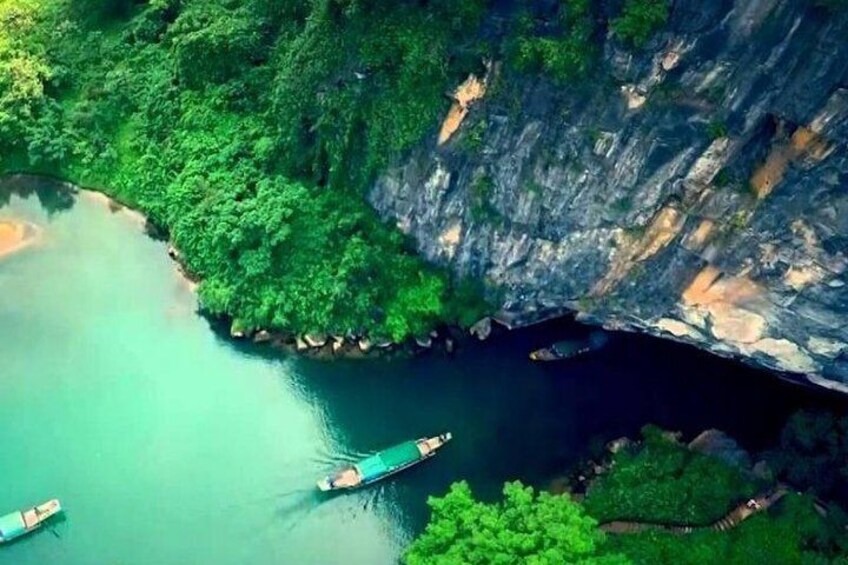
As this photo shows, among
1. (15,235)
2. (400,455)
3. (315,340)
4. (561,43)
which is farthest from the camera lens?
(15,235)

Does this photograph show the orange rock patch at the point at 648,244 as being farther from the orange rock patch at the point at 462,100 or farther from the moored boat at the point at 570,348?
the orange rock patch at the point at 462,100

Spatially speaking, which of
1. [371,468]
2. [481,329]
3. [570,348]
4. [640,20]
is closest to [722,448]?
[570,348]

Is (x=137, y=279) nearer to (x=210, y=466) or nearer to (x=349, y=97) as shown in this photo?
(x=210, y=466)

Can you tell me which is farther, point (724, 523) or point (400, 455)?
point (400, 455)

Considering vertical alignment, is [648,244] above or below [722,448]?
above

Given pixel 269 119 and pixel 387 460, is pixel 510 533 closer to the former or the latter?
pixel 387 460

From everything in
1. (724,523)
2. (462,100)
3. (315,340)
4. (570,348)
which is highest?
(462,100)

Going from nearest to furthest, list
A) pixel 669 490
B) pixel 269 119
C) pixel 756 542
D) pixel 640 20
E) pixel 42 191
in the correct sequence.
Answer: pixel 640 20, pixel 756 542, pixel 669 490, pixel 269 119, pixel 42 191
